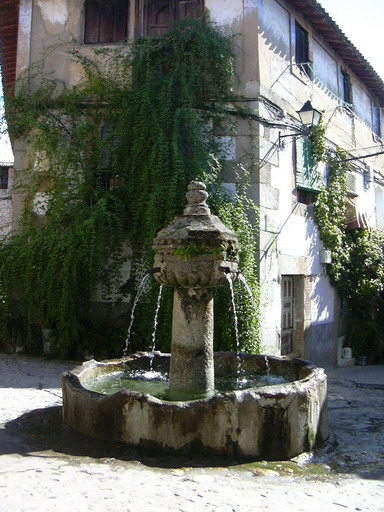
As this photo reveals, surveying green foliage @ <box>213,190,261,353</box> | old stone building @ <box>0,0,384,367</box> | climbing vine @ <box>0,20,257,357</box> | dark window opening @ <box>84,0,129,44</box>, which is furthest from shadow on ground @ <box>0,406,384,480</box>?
dark window opening @ <box>84,0,129,44</box>

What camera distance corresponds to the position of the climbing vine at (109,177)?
286 inches

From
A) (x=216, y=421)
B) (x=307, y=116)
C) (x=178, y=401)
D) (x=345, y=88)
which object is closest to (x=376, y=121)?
(x=345, y=88)

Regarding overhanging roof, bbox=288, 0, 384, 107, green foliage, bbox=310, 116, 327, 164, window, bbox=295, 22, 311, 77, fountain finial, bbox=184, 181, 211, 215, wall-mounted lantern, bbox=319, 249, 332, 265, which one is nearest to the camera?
fountain finial, bbox=184, 181, 211, 215

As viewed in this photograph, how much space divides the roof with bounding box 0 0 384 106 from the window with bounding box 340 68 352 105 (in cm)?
27

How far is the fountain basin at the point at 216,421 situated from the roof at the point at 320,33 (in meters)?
7.52

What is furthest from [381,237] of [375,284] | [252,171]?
[252,171]

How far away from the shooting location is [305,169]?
9.59m

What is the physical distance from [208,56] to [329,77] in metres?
3.99

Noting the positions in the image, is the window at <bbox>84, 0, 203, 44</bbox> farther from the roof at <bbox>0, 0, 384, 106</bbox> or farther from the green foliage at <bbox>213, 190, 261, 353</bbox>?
the green foliage at <bbox>213, 190, 261, 353</bbox>

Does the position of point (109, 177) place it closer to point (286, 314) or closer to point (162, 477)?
point (286, 314)

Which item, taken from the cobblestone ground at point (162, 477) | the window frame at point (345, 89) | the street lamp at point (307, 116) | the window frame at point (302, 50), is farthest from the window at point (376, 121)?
the cobblestone ground at point (162, 477)

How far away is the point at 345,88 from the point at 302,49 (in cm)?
247

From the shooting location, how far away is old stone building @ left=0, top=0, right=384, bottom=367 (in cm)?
828

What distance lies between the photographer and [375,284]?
10.7 meters
